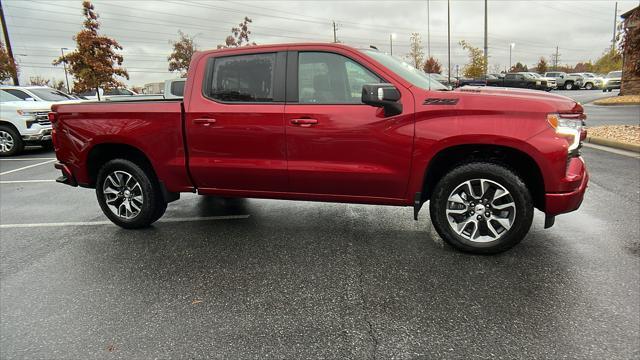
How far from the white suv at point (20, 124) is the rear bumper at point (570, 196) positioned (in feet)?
40.3

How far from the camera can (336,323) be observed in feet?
9.14

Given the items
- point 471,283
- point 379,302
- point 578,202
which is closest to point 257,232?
point 379,302

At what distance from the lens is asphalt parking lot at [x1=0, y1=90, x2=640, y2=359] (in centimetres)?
257

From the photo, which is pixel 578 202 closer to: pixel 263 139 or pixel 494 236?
pixel 494 236

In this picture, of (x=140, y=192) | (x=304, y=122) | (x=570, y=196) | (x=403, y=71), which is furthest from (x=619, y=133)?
(x=140, y=192)

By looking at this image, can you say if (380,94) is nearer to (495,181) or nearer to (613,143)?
(495,181)

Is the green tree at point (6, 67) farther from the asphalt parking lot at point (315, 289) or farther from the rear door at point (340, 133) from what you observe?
the rear door at point (340, 133)

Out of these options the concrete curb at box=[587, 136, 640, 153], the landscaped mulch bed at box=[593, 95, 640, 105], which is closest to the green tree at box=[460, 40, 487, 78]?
the landscaped mulch bed at box=[593, 95, 640, 105]

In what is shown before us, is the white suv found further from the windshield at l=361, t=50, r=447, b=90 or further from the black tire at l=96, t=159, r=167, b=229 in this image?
the windshield at l=361, t=50, r=447, b=90

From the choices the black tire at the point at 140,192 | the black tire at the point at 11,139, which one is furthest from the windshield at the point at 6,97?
the black tire at the point at 140,192

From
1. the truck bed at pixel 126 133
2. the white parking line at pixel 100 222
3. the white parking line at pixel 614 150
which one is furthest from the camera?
the white parking line at pixel 614 150

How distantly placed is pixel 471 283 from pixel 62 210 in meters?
5.36

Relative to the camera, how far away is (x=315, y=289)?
3264 mm

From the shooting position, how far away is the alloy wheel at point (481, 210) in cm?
370
